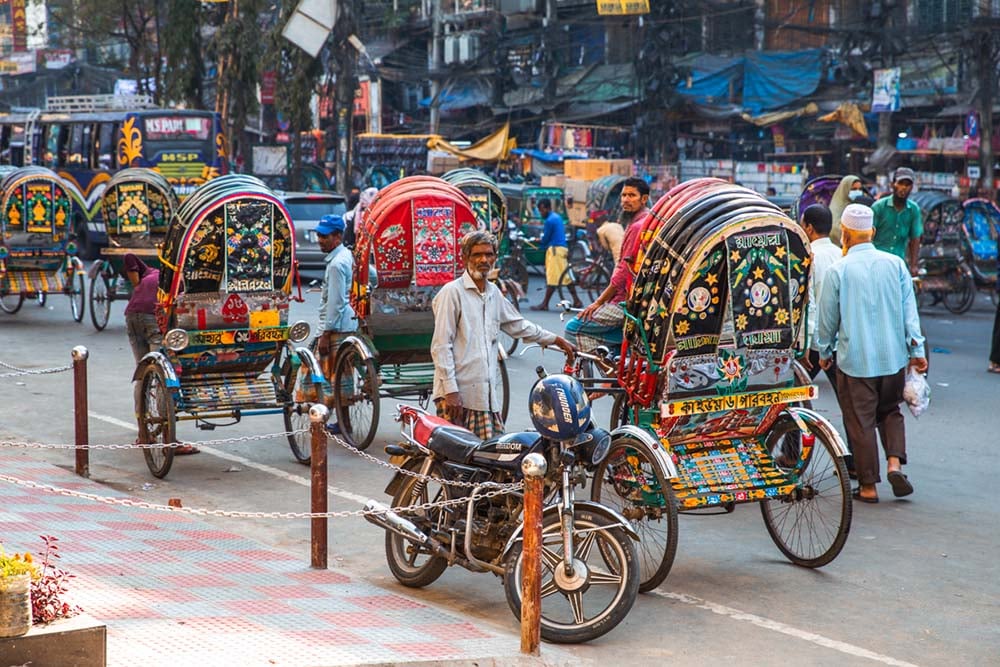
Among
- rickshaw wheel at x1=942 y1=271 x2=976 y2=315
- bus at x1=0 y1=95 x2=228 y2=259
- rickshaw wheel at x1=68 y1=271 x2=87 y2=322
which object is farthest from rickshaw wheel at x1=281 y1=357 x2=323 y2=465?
bus at x1=0 y1=95 x2=228 y2=259

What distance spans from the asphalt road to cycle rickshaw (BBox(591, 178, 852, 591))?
348 millimetres

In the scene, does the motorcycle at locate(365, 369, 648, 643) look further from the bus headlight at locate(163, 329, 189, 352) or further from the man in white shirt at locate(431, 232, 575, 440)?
the bus headlight at locate(163, 329, 189, 352)

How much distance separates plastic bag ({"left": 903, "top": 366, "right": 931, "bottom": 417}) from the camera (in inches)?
317

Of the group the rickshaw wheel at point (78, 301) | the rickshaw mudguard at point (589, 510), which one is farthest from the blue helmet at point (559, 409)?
the rickshaw wheel at point (78, 301)

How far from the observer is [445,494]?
244 inches

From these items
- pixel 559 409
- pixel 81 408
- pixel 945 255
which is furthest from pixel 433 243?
pixel 945 255

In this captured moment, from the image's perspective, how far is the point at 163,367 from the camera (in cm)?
896

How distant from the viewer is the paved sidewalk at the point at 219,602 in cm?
497

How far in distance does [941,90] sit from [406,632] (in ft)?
83.8

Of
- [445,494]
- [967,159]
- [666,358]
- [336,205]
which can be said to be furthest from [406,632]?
[967,159]

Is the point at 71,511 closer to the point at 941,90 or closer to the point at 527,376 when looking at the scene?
the point at 527,376

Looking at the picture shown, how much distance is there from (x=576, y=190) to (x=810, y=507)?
21565 millimetres

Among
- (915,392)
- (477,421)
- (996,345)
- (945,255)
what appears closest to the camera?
(477,421)

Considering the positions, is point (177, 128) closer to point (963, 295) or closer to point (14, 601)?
point (963, 295)
